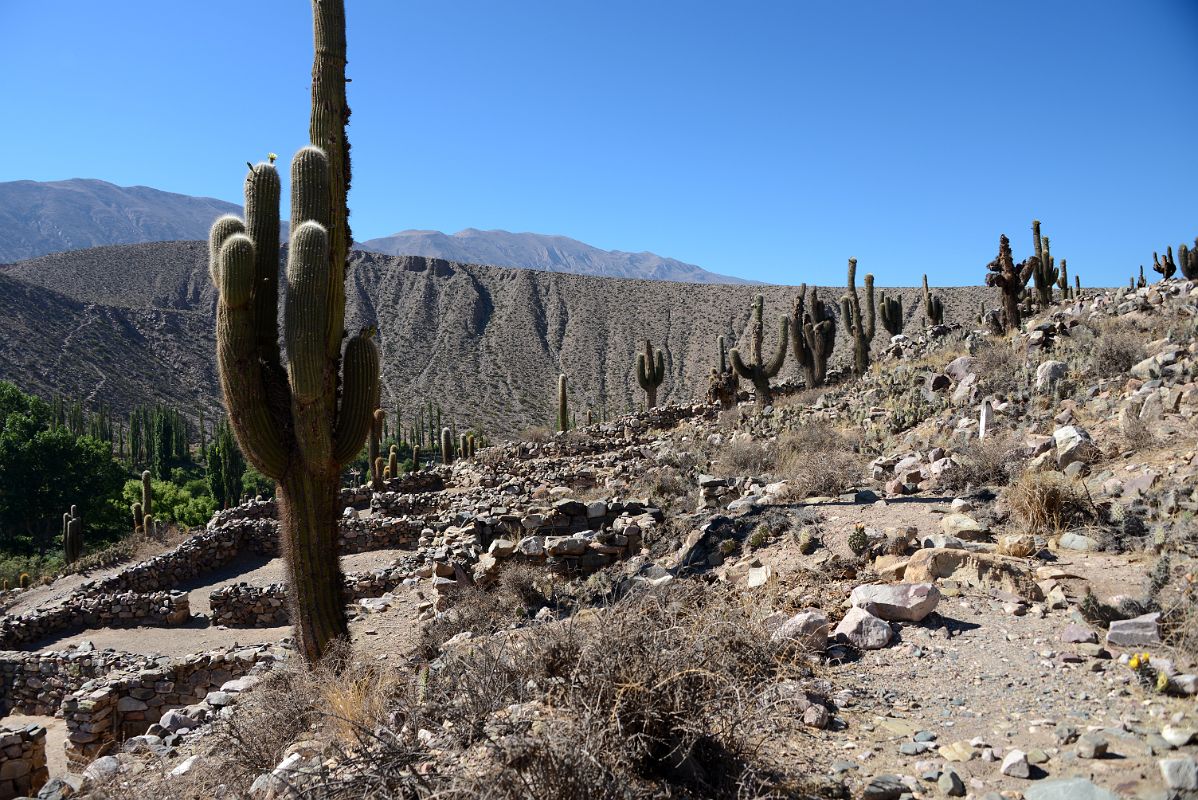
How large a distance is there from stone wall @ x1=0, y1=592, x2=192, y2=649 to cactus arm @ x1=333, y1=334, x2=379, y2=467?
882 cm

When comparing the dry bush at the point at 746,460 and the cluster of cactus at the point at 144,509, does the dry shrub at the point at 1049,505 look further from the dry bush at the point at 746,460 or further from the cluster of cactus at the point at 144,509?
the cluster of cactus at the point at 144,509

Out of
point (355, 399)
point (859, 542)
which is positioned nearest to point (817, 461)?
point (859, 542)

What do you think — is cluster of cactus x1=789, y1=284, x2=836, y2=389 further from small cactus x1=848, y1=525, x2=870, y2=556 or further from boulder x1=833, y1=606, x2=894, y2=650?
boulder x1=833, y1=606, x2=894, y2=650

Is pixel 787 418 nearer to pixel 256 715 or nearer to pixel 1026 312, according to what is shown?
pixel 1026 312

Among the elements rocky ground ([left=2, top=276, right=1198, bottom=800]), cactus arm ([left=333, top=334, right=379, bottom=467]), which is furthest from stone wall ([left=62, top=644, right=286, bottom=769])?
cactus arm ([left=333, top=334, right=379, bottom=467])

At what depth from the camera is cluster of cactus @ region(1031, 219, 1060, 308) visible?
22.9 metres

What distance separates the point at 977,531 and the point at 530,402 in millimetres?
51783

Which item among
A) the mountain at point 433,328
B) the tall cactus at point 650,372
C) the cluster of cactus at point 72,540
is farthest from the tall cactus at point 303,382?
the mountain at point 433,328

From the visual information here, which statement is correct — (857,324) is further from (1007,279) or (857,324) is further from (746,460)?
Answer: (746,460)

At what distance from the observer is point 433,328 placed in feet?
243

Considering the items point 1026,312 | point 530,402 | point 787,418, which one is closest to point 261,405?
point 787,418

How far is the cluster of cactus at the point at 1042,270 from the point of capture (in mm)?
22944

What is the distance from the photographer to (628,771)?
10.6 feet

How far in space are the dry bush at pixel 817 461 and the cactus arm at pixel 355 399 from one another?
550cm
